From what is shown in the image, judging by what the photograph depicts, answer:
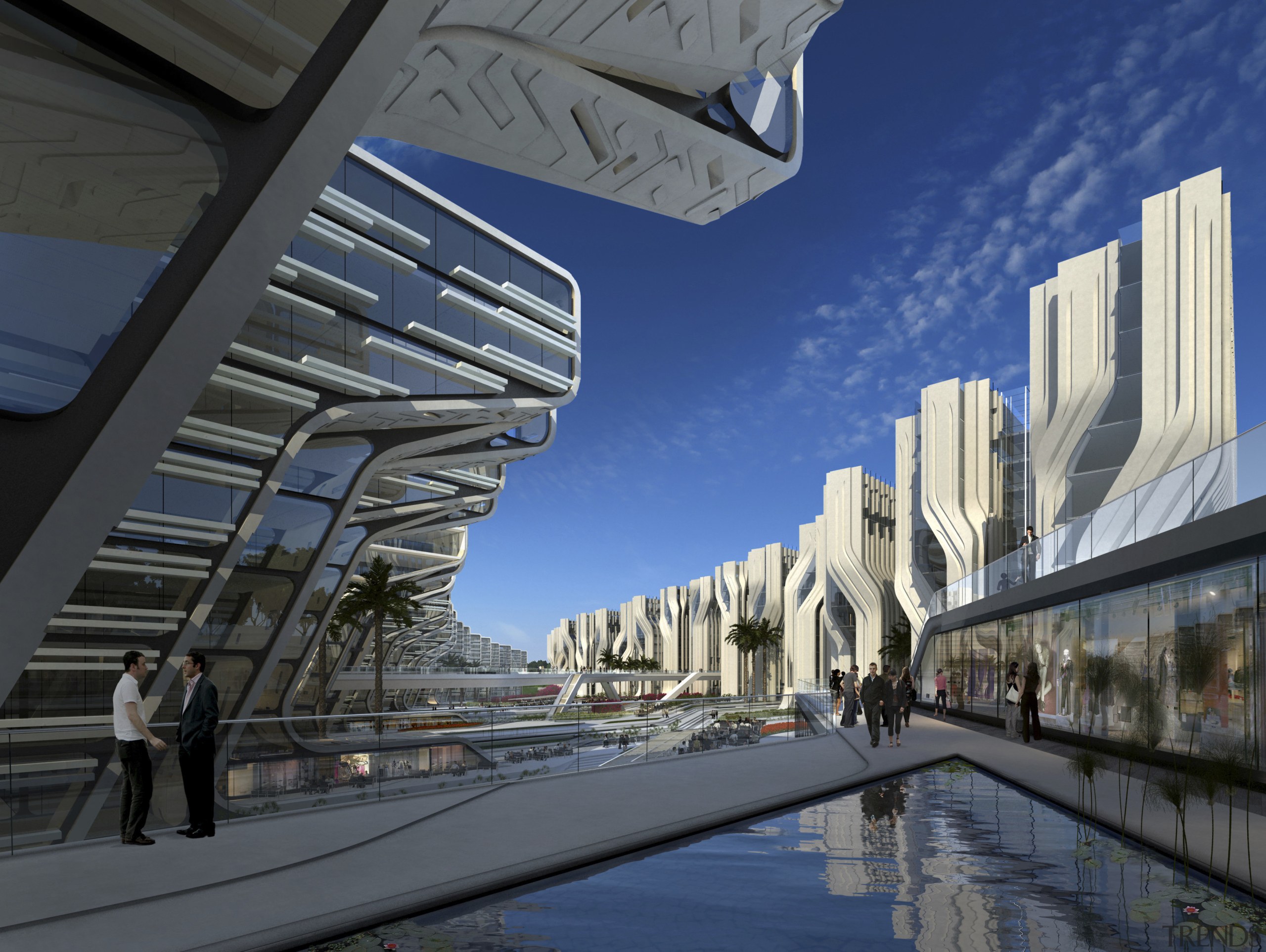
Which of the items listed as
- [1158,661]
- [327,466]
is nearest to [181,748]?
[1158,661]

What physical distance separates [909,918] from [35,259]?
6.78 metres

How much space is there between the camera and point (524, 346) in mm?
26016

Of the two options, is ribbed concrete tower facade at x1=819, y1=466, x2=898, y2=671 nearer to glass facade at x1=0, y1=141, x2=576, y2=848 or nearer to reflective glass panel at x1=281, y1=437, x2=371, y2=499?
glass facade at x1=0, y1=141, x2=576, y2=848

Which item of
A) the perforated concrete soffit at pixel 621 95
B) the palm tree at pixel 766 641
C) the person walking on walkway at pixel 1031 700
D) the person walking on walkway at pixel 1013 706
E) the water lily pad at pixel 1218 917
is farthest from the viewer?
the palm tree at pixel 766 641

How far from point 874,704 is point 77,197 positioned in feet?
49.7

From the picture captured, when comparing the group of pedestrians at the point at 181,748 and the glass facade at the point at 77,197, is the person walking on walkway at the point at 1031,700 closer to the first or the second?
the group of pedestrians at the point at 181,748

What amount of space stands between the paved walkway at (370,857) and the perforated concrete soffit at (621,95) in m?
6.83

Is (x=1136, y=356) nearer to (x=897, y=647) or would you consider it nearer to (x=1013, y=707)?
(x=1013, y=707)

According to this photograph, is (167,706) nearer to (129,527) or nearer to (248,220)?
(129,527)

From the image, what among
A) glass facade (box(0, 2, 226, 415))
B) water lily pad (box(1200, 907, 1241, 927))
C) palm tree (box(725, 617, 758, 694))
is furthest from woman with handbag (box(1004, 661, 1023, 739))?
palm tree (box(725, 617, 758, 694))

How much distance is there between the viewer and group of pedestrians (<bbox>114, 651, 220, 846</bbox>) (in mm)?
7809

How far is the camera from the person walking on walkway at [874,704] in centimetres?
1734

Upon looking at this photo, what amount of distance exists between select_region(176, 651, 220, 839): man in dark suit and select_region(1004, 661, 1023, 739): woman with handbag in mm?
17003

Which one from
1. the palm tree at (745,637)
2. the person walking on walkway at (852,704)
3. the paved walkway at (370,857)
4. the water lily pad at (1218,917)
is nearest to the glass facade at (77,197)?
the paved walkway at (370,857)
